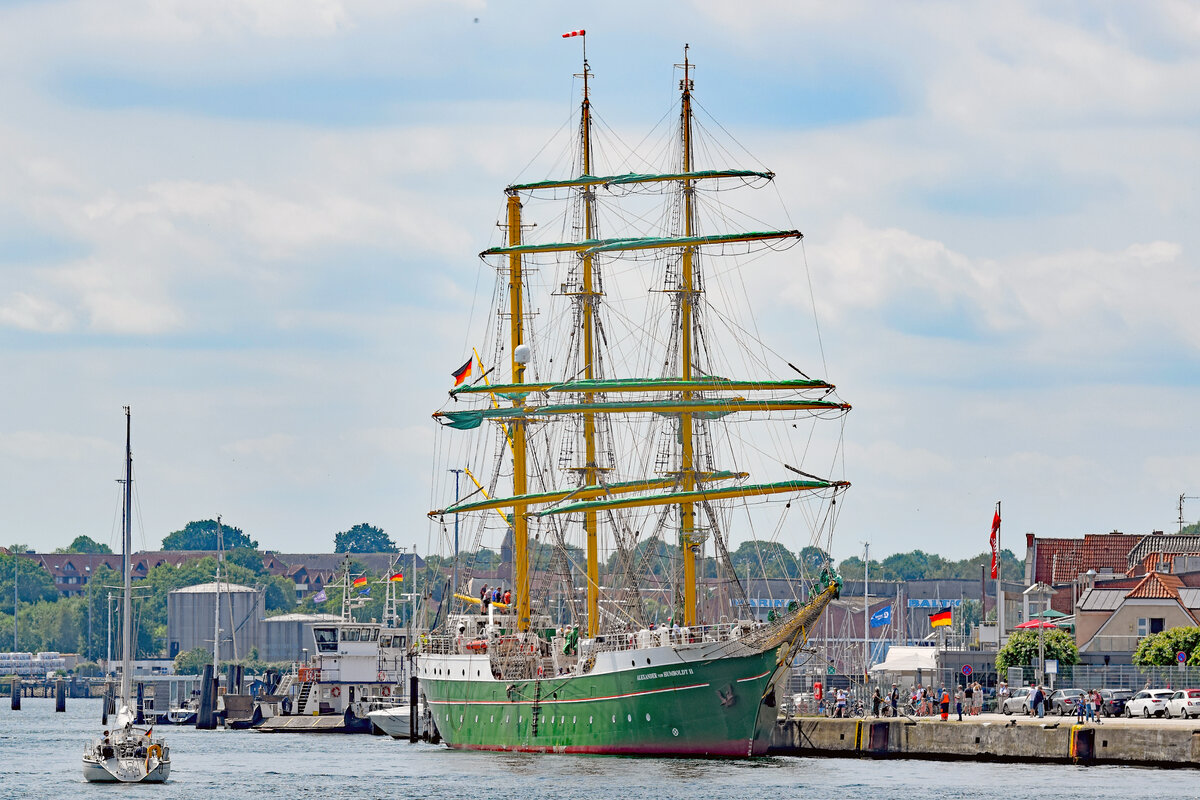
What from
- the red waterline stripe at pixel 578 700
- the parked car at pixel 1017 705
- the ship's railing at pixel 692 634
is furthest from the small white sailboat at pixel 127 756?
the parked car at pixel 1017 705

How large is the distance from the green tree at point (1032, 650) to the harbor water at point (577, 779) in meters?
26.6

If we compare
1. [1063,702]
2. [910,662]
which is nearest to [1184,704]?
[1063,702]

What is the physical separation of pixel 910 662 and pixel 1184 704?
3752 cm

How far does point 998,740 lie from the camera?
76.4 m

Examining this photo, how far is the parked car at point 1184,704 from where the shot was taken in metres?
78.1

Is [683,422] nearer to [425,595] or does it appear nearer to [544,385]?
[544,385]

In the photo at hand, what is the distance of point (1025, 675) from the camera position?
332ft

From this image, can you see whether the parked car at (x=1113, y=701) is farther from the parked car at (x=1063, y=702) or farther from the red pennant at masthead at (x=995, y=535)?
the red pennant at masthead at (x=995, y=535)

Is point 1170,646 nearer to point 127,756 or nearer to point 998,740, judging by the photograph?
point 998,740

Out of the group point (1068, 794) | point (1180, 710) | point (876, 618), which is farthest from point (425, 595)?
point (1068, 794)

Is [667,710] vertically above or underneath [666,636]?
underneath

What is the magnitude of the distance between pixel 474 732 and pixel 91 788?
21536mm

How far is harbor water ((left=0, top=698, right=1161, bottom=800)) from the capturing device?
6656 centimetres

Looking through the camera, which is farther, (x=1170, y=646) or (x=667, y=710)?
(x=1170, y=646)
